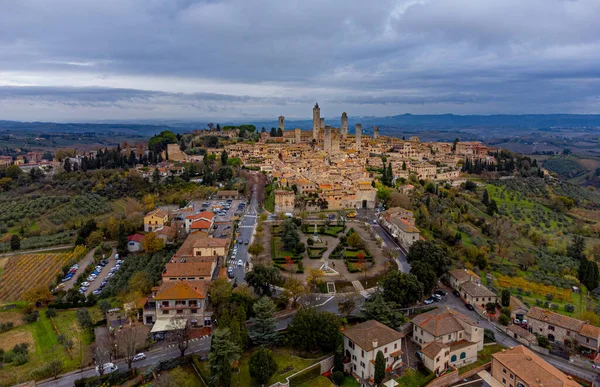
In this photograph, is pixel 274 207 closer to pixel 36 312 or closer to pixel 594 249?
pixel 36 312

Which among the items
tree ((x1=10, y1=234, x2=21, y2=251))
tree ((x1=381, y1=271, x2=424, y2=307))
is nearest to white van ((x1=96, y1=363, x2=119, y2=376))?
→ tree ((x1=381, y1=271, x2=424, y2=307))

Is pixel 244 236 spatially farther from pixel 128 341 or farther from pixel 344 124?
pixel 344 124

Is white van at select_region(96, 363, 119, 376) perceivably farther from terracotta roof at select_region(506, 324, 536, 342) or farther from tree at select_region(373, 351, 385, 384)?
terracotta roof at select_region(506, 324, 536, 342)

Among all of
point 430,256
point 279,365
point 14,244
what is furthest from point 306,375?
point 14,244

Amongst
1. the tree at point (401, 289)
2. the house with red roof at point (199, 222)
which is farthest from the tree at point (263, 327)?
the house with red roof at point (199, 222)

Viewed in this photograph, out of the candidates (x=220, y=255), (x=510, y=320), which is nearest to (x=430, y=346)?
(x=510, y=320)

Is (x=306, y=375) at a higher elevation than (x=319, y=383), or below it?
higher
